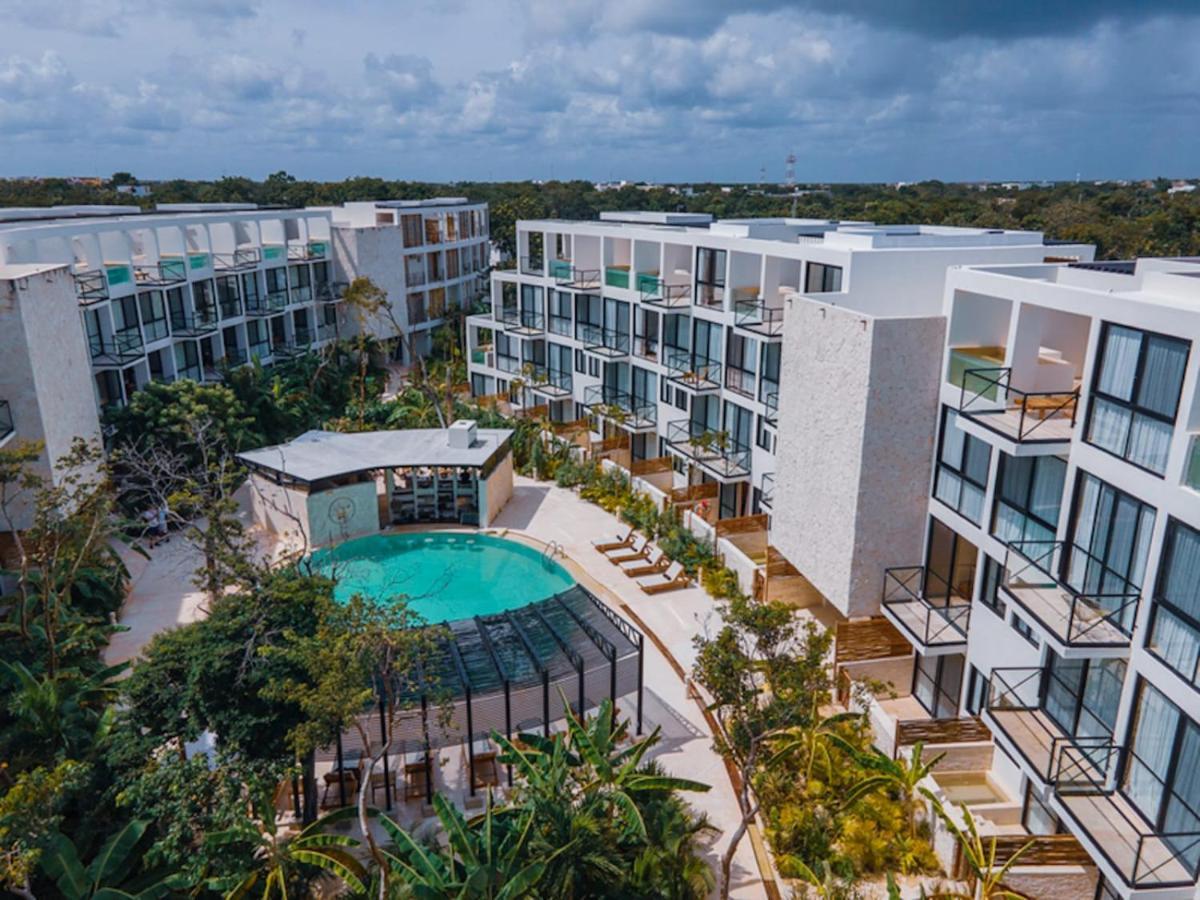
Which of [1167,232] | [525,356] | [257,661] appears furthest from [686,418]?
[1167,232]

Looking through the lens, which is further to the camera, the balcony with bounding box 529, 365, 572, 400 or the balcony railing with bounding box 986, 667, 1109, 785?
the balcony with bounding box 529, 365, 572, 400

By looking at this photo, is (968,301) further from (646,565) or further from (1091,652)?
(646,565)

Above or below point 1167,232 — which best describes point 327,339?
below

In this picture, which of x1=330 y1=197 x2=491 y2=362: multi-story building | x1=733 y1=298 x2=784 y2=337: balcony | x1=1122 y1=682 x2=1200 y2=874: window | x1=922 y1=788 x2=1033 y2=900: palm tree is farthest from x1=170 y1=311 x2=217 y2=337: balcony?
x1=1122 y1=682 x2=1200 y2=874: window

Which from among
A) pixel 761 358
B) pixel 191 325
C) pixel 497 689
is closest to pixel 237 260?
pixel 191 325

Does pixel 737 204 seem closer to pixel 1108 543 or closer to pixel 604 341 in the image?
pixel 604 341

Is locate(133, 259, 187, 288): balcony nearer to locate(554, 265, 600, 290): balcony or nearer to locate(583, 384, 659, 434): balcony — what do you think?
locate(554, 265, 600, 290): balcony
